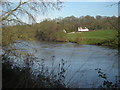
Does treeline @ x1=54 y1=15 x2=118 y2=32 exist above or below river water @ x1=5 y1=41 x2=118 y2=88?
above

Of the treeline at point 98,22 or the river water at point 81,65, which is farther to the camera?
the river water at point 81,65

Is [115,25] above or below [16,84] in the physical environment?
above

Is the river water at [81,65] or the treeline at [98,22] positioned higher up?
the treeline at [98,22]

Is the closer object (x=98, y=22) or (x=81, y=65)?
(x=81, y=65)

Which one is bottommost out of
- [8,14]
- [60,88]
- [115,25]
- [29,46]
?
[60,88]

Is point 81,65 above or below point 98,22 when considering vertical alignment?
below

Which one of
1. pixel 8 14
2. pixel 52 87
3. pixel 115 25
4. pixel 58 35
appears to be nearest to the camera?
pixel 52 87

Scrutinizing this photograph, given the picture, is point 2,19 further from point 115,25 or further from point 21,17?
point 115,25

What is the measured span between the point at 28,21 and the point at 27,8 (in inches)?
19.2

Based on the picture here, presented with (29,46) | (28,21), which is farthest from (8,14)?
(29,46)

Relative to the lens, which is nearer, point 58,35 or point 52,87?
point 52,87

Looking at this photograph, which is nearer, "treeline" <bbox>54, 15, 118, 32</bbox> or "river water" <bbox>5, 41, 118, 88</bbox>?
"treeline" <bbox>54, 15, 118, 32</bbox>

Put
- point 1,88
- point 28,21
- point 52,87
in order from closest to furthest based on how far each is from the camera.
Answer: point 1,88 < point 52,87 < point 28,21

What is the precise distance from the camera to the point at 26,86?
3.08 m
